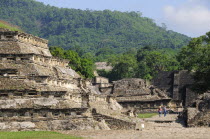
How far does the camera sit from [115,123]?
157 ft

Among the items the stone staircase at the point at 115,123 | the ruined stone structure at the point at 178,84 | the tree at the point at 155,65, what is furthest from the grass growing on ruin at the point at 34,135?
the tree at the point at 155,65

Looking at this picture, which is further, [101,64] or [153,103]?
[101,64]

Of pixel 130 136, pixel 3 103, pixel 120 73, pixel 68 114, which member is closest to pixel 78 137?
pixel 130 136

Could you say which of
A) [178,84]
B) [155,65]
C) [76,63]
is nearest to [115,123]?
[178,84]

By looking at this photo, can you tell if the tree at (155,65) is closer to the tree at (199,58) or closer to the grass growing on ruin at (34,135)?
the tree at (199,58)

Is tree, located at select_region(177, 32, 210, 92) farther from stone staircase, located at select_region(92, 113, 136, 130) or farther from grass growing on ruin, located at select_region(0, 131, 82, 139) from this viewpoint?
grass growing on ruin, located at select_region(0, 131, 82, 139)

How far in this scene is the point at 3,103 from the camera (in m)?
45.3

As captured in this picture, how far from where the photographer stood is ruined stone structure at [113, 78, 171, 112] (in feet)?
263

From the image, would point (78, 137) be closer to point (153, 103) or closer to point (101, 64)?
point (153, 103)

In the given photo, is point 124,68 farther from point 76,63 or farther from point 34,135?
point 34,135

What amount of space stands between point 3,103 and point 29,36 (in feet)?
36.9

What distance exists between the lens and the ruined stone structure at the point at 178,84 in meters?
85.5

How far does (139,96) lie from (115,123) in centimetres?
3434

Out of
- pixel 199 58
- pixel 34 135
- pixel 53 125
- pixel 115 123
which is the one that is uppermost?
pixel 199 58
